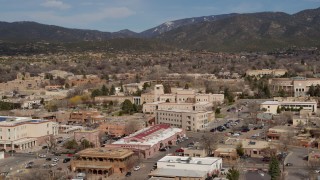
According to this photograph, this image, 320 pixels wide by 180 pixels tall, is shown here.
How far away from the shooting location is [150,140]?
1145 inches

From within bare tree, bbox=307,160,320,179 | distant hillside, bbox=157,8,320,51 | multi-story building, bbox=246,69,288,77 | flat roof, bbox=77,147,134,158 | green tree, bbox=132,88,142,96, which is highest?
distant hillside, bbox=157,8,320,51

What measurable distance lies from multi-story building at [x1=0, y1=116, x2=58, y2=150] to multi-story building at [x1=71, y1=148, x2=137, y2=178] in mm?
6513

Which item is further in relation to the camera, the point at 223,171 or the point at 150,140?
the point at 150,140

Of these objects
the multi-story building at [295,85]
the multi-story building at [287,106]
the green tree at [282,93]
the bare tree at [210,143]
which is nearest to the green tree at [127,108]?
the multi-story building at [287,106]

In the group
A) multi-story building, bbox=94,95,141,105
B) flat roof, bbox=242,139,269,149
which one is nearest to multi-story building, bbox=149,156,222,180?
flat roof, bbox=242,139,269,149

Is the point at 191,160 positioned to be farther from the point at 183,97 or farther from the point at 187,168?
the point at 183,97

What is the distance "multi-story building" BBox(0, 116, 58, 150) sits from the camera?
30828mm

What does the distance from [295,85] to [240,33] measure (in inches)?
3699

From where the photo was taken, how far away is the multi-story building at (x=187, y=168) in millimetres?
22531

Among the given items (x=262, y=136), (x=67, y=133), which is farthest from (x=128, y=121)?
(x=262, y=136)

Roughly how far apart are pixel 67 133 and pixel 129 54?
68.5 m

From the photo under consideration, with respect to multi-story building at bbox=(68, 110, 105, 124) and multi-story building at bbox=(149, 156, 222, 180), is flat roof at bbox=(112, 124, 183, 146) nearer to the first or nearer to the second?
multi-story building at bbox=(149, 156, 222, 180)

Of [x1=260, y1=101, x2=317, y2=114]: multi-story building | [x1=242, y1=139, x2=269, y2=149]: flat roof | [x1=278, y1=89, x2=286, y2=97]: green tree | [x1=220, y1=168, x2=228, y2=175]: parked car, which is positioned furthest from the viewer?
[x1=278, y1=89, x2=286, y2=97]: green tree

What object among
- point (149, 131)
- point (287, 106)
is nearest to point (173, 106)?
point (287, 106)
